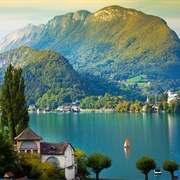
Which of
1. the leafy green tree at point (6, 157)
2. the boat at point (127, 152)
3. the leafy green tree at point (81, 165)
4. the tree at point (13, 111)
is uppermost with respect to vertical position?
the tree at point (13, 111)

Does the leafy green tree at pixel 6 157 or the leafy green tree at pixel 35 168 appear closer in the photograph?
the leafy green tree at pixel 6 157

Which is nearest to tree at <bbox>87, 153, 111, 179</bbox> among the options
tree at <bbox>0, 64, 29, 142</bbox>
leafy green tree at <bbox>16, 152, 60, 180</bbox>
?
leafy green tree at <bbox>16, 152, 60, 180</bbox>

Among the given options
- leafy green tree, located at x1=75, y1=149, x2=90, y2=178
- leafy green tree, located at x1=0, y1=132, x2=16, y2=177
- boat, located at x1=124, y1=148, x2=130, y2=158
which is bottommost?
boat, located at x1=124, y1=148, x2=130, y2=158

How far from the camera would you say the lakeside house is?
147 ft

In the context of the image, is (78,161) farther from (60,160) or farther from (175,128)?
(175,128)

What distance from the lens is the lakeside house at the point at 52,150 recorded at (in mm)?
44844

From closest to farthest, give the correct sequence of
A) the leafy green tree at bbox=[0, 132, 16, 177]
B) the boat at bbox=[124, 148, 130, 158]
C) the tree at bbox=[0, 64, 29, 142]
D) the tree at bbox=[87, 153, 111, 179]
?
the leafy green tree at bbox=[0, 132, 16, 177]
the tree at bbox=[87, 153, 111, 179]
the tree at bbox=[0, 64, 29, 142]
the boat at bbox=[124, 148, 130, 158]

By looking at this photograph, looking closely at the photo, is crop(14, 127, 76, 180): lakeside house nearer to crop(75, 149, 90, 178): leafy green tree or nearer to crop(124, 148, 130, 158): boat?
crop(75, 149, 90, 178): leafy green tree

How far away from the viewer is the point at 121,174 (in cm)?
5716

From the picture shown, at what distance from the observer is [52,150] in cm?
4516

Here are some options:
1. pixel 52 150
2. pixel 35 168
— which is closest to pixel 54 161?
pixel 52 150

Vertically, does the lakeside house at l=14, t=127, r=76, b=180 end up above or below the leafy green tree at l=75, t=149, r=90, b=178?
above

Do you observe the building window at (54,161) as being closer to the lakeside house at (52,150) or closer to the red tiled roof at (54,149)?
the lakeside house at (52,150)

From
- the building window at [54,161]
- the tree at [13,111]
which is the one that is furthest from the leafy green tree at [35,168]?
the tree at [13,111]
